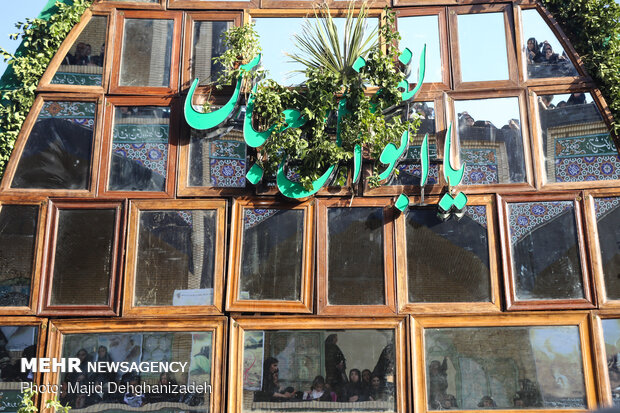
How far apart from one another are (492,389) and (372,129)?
3.07m

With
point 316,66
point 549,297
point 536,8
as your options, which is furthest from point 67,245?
point 536,8

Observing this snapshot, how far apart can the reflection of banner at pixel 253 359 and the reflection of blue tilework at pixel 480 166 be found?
2.89 m

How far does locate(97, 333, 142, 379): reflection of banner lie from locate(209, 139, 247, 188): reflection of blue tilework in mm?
1913

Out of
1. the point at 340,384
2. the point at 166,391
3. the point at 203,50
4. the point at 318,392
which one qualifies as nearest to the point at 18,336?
the point at 166,391

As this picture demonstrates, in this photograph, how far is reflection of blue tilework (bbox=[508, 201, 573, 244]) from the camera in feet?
26.2

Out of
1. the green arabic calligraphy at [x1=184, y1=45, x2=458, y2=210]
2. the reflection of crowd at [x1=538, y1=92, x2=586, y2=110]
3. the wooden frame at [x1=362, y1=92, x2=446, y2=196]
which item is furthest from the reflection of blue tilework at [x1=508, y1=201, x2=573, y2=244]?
the reflection of crowd at [x1=538, y1=92, x2=586, y2=110]

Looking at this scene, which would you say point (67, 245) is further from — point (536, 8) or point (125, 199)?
point (536, 8)

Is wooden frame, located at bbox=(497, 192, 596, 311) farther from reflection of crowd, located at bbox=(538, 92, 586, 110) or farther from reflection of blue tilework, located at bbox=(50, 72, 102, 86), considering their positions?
reflection of blue tilework, located at bbox=(50, 72, 102, 86)

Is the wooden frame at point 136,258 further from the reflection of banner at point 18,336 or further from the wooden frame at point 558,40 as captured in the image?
the wooden frame at point 558,40

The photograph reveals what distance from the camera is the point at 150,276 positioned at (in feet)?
26.1

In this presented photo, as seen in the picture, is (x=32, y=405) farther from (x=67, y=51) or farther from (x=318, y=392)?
(x=67, y=51)

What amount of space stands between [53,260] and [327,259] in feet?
9.90

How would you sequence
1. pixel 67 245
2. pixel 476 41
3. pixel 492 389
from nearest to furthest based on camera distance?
pixel 492 389 → pixel 67 245 → pixel 476 41

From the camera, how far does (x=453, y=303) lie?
7785 millimetres
